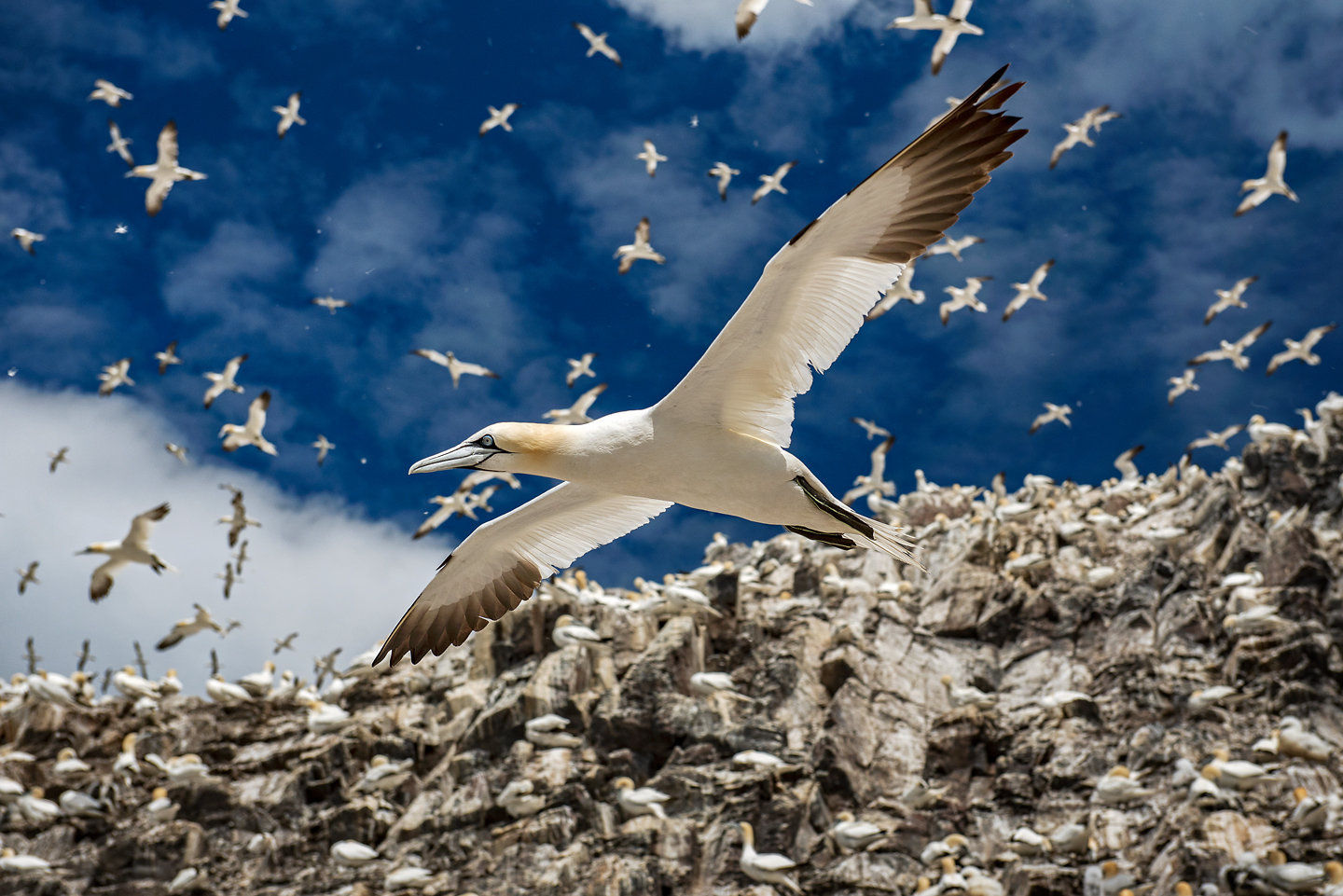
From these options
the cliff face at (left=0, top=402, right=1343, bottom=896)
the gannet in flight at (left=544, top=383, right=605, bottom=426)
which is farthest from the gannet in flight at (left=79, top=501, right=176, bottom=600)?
the gannet in flight at (left=544, top=383, right=605, bottom=426)

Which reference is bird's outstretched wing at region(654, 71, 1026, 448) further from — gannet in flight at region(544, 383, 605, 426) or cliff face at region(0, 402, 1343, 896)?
gannet in flight at region(544, 383, 605, 426)

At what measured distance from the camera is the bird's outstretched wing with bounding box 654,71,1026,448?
423cm

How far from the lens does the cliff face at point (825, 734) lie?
12.3 metres

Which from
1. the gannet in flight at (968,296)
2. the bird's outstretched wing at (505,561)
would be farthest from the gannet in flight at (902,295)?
the bird's outstretched wing at (505,561)

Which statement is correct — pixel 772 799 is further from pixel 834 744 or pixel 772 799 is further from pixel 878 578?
pixel 878 578

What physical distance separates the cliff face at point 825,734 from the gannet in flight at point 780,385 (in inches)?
283

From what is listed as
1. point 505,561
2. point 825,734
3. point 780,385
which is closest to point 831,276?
point 780,385

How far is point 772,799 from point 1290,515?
30.9ft

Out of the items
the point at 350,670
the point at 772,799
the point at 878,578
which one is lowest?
the point at 772,799

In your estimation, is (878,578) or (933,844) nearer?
(933,844)

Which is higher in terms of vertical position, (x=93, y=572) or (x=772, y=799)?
(x=93, y=572)

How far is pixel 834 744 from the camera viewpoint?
1388cm

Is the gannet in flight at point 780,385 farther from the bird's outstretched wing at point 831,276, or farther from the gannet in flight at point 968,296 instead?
the gannet in flight at point 968,296

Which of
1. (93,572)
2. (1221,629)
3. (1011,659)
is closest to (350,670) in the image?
(93,572)
